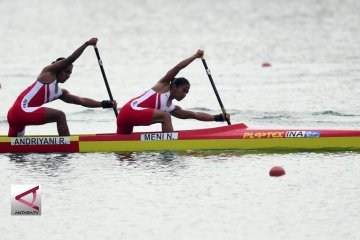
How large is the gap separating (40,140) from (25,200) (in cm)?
382

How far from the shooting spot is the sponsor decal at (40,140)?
1888cm

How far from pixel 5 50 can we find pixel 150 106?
2804 centimetres

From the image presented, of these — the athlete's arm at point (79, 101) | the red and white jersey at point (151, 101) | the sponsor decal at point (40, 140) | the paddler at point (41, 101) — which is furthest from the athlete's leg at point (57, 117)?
the red and white jersey at point (151, 101)

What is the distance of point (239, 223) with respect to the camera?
13852mm

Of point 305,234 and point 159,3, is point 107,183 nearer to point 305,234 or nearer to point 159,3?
point 305,234

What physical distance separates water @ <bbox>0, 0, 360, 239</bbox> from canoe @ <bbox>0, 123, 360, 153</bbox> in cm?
17

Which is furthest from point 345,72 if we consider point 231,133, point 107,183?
point 107,183

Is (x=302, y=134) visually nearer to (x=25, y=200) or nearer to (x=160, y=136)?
(x=160, y=136)

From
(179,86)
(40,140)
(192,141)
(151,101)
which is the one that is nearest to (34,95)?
(40,140)

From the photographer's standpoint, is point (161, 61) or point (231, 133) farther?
point (161, 61)

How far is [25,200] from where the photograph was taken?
15172mm

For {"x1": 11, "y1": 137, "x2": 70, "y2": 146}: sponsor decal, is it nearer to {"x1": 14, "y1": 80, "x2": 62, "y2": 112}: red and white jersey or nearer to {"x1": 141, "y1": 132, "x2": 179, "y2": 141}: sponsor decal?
{"x1": 14, "y1": 80, "x2": 62, "y2": 112}: red and white jersey

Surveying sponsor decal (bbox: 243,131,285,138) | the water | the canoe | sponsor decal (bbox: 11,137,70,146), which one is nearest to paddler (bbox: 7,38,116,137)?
sponsor decal (bbox: 11,137,70,146)

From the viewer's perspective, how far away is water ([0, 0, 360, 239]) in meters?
13.9
